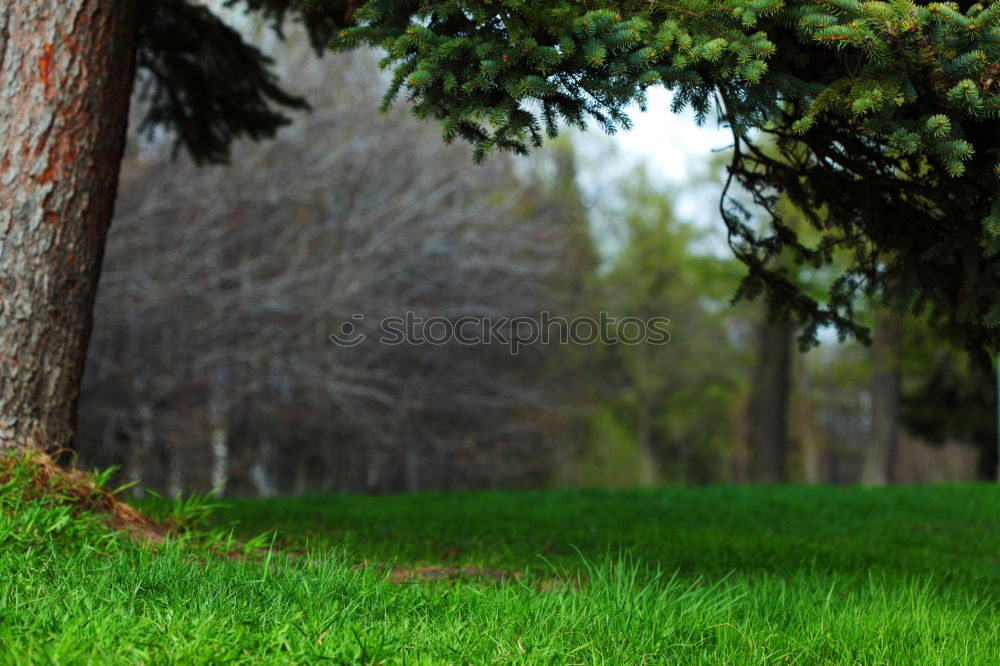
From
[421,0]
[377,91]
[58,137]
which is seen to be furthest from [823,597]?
[377,91]

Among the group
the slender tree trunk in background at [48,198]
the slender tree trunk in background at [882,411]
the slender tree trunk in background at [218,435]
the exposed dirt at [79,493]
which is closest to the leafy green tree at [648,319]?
the slender tree trunk in background at [882,411]

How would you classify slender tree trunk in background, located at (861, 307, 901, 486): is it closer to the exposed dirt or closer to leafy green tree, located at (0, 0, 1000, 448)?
leafy green tree, located at (0, 0, 1000, 448)

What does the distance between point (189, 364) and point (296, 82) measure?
574 centimetres

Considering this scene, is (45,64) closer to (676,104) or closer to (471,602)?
(676,104)

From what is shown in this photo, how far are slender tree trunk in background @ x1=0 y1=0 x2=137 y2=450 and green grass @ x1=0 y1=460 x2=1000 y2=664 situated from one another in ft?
2.12

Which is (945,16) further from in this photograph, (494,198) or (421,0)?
(494,198)

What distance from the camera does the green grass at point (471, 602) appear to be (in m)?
2.65

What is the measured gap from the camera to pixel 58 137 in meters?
4.64

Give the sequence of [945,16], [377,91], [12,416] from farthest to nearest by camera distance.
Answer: [377,91] → [12,416] → [945,16]

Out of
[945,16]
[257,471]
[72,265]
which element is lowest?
[257,471]

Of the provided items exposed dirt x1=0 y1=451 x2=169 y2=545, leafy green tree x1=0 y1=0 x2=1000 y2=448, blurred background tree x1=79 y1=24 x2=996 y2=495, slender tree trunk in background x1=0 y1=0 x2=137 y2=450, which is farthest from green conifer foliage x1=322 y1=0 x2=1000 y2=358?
Answer: blurred background tree x1=79 y1=24 x2=996 y2=495

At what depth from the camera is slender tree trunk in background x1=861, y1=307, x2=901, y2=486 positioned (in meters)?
15.5

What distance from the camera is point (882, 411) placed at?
52.1 ft

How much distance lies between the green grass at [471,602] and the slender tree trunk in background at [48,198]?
0.65m
